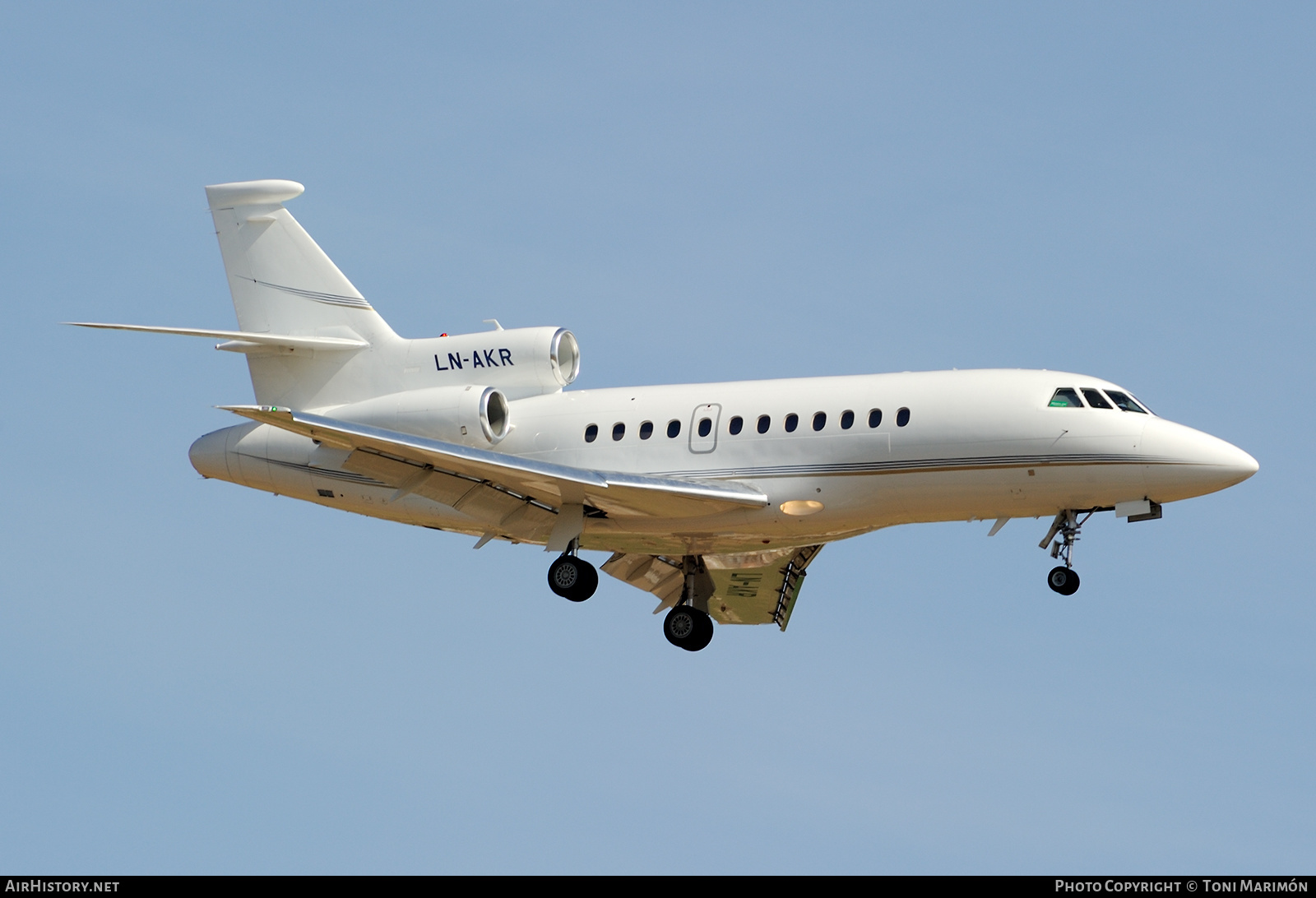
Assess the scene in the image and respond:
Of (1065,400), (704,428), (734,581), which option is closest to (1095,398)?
(1065,400)

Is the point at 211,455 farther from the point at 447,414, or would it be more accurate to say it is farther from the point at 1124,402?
the point at 1124,402

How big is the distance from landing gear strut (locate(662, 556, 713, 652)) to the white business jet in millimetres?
33

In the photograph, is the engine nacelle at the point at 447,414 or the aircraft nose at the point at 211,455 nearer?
the engine nacelle at the point at 447,414

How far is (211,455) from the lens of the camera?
1135 inches

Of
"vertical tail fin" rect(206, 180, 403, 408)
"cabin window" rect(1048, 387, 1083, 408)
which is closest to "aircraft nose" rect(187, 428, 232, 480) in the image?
"vertical tail fin" rect(206, 180, 403, 408)

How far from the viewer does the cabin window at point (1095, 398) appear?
25.5 m

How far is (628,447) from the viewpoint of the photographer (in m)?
27.5

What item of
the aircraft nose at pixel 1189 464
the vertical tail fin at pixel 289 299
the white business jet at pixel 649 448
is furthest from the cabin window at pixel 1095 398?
the vertical tail fin at pixel 289 299

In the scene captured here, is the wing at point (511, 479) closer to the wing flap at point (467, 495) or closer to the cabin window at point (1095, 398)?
the wing flap at point (467, 495)

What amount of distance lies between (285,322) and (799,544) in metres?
9.25

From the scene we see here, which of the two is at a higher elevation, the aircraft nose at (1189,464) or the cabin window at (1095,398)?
the cabin window at (1095,398)

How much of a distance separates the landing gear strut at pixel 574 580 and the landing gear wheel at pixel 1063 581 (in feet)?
21.5
